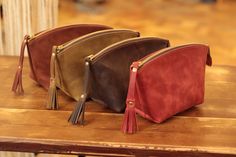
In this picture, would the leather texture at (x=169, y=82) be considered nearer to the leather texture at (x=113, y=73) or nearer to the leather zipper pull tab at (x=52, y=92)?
the leather texture at (x=113, y=73)

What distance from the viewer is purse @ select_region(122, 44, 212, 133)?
0.79 m

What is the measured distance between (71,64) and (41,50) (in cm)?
11

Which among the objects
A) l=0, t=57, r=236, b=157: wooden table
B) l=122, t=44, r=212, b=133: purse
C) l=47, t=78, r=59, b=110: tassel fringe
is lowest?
l=0, t=57, r=236, b=157: wooden table

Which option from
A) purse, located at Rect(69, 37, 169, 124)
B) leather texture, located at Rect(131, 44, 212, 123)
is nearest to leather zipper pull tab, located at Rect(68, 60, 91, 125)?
purse, located at Rect(69, 37, 169, 124)

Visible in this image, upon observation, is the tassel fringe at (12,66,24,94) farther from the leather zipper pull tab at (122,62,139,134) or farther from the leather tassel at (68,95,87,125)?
the leather zipper pull tab at (122,62,139,134)

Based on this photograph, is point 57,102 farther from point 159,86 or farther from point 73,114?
point 159,86

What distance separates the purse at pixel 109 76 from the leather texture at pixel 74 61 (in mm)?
47

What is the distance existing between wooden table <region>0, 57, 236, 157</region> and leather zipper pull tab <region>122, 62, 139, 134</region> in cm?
2

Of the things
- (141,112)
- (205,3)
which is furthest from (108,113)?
(205,3)

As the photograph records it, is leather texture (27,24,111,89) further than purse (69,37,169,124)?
Yes

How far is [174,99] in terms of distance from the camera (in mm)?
849

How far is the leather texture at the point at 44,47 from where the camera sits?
37.2 inches

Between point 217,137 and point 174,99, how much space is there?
0.40 ft

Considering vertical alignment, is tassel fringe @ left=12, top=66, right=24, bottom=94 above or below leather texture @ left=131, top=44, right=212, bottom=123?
below
